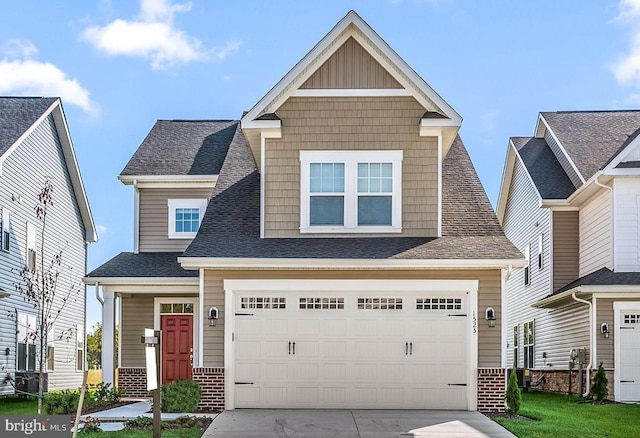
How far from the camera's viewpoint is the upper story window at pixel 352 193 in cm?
1775

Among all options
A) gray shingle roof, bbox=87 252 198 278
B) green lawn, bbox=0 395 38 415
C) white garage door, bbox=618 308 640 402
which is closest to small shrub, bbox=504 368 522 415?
white garage door, bbox=618 308 640 402

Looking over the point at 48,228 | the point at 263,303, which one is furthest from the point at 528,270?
the point at 48,228

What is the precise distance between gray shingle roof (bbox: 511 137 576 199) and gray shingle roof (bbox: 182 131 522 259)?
5.88 metres

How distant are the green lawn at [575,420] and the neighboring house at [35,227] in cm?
1067

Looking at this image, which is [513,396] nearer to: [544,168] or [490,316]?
[490,316]

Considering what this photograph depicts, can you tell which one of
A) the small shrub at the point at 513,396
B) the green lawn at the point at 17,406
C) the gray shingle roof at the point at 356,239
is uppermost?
the gray shingle roof at the point at 356,239

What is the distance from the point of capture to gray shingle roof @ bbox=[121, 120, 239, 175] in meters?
23.3

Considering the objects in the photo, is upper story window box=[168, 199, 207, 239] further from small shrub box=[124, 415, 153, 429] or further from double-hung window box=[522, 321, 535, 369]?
double-hung window box=[522, 321, 535, 369]

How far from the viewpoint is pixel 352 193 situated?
58.2ft

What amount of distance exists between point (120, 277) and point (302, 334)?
559 cm

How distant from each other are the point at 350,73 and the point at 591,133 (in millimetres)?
→ 10568

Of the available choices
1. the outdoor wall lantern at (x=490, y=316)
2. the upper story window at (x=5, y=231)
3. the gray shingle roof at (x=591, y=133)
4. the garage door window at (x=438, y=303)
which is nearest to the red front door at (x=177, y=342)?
the upper story window at (x=5, y=231)

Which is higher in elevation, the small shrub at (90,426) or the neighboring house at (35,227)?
the neighboring house at (35,227)
